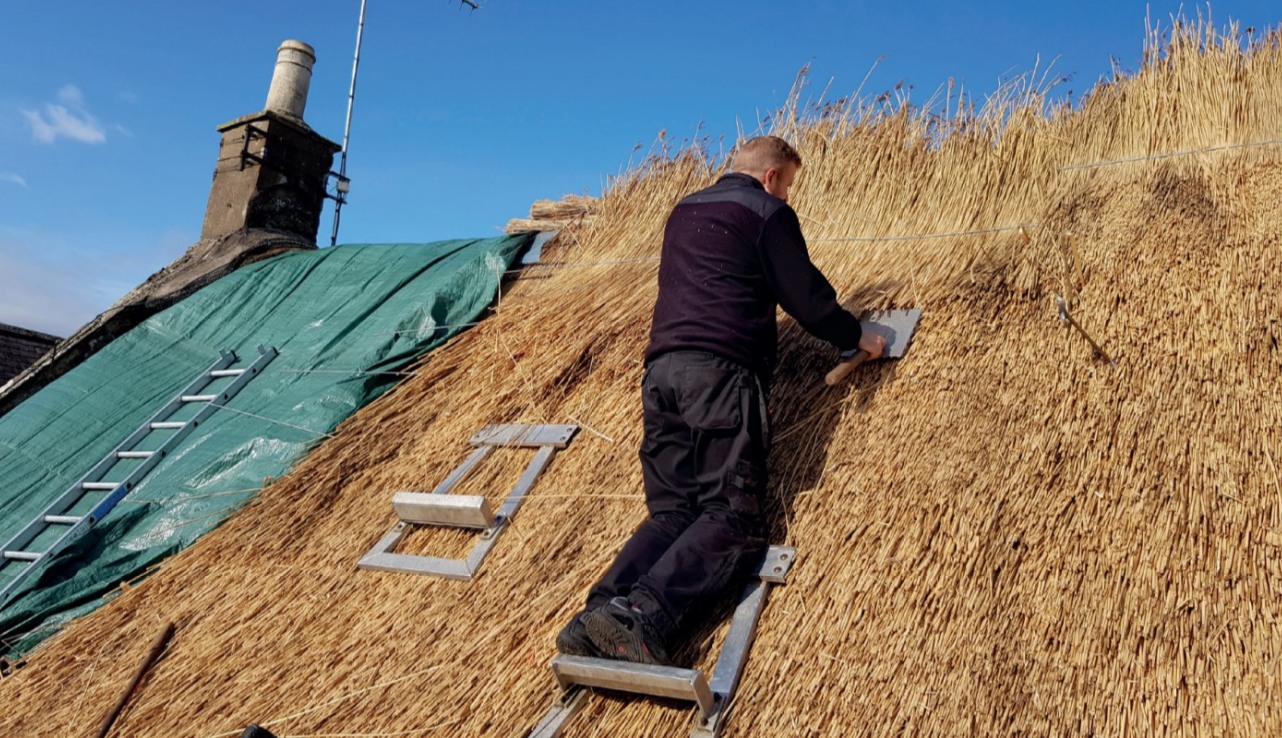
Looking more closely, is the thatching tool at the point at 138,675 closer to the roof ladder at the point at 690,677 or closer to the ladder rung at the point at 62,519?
the ladder rung at the point at 62,519

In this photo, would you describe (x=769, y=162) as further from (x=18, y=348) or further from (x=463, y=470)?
(x=18, y=348)

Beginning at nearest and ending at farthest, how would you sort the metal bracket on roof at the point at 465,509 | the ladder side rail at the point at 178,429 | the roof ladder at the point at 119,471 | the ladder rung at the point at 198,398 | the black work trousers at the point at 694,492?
the black work trousers at the point at 694,492 < the metal bracket on roof at the point at 465,509 < the roof ladder at the point at 119,471 < the ladder side rail at the point at 178,429 < the ladder rung at the point at 198,398

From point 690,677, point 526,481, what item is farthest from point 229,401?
point 690,677

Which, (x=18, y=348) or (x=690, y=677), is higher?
(x=18, y=348)

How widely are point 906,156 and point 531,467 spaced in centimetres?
177

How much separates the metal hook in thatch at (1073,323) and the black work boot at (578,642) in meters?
1.40

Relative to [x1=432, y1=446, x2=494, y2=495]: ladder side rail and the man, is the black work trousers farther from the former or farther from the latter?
[x1=432, y1=446, x2=494, y2=495]: ladder side rail

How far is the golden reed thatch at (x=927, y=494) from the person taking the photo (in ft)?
5.94

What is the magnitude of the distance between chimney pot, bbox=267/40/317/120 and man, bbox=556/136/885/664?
4.72 m

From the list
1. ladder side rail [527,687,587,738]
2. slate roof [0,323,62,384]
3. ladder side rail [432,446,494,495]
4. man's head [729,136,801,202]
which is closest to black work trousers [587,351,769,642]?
ladder side rail [527,687,587,738]

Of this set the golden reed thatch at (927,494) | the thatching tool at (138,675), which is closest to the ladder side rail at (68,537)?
the golden reed thatch at (927,494)

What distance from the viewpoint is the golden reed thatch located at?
1811 millimetres

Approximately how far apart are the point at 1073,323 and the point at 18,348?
7.94 meters

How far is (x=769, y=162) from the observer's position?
2.69 m
